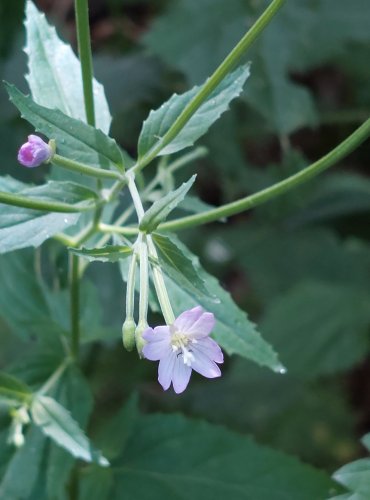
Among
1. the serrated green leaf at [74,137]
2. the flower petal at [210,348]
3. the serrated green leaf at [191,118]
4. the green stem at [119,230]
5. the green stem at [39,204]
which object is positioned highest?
the serrated green leaf at [191,118]

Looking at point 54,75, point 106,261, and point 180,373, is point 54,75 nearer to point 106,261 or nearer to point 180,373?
point 106,261

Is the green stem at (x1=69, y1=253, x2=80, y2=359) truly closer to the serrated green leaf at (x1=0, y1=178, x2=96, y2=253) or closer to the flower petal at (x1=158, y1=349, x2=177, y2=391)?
the serrated green leaf at (x1=0, y1=178, x2=96, y2=253)

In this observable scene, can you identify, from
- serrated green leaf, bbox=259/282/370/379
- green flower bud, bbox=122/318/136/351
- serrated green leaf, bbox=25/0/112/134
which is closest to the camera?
green flower bud, bbox=122/318/136/351

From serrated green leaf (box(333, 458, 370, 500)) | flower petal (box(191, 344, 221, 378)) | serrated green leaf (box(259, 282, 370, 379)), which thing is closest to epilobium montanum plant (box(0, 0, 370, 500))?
flower petal (box(191, 344, 221, 378))

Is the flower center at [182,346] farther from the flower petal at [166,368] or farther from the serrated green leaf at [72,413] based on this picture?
the serrated green leaf at [72,413]

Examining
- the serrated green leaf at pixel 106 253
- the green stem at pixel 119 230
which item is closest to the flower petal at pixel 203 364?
the serrated green leaf at pixel 106 253

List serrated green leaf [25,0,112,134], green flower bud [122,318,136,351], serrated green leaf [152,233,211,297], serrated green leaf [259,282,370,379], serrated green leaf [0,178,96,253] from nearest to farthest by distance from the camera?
green flower bud [122,318,136,351] → serrated green leaf [152,233,211,297] → serrated green leaf [0,178,96,253] → serrated green leaf [25,0,112,134] → serrated green leaf [259,282,370,379]
